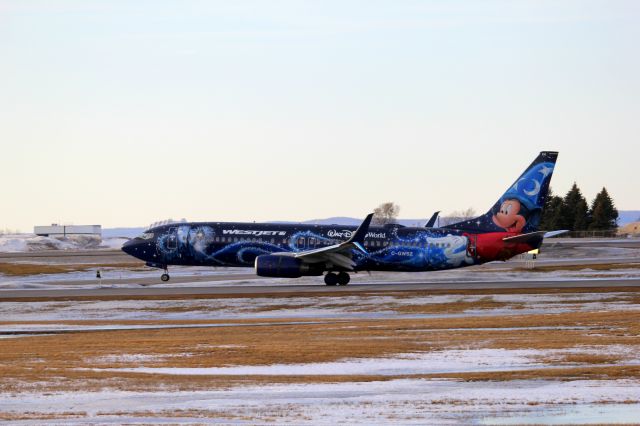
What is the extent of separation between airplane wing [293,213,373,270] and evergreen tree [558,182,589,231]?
109m

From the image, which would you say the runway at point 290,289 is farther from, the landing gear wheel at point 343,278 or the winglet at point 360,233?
the winglet at point 360,233

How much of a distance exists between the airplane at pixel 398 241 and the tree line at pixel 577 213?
103995mm

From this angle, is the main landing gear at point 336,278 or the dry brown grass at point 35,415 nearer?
the dry brown grass at point 35,415

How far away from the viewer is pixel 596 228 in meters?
164

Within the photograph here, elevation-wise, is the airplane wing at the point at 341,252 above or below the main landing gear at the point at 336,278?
above

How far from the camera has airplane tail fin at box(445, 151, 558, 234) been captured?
5872 cm

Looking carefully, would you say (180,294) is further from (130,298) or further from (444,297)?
(444,297)

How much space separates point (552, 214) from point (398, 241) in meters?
109

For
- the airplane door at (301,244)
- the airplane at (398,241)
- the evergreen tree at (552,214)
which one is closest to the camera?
the airplane at (398,241)

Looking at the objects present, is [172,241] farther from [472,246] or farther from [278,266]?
[472,246]

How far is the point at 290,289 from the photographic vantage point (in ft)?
184

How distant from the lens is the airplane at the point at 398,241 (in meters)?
58.2

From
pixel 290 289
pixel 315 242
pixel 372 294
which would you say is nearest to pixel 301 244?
pixel 315 242

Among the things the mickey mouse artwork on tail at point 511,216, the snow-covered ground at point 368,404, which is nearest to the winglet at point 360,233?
the mickey mouse artwork on tail at point 511,216
